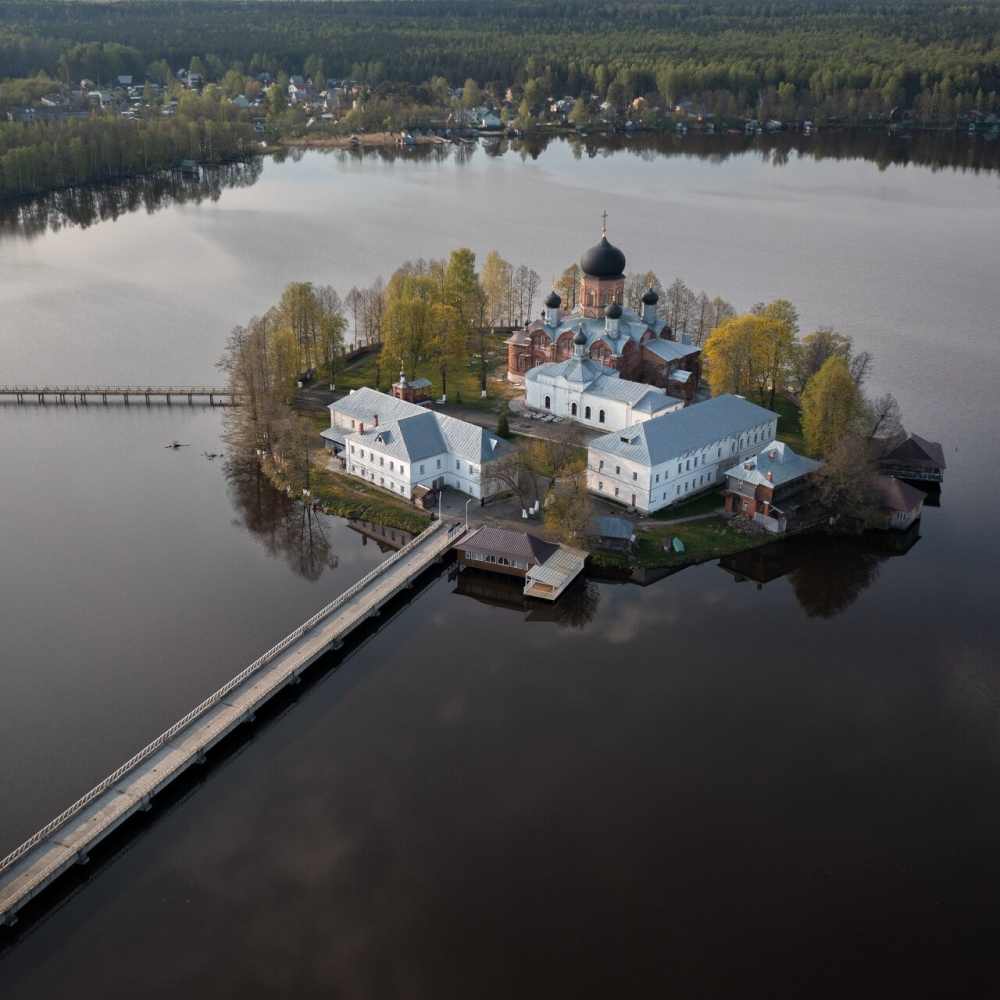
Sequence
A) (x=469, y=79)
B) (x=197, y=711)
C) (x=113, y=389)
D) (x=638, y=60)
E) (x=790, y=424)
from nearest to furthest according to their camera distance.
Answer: (x=197, y=711)
(x=790, y=424)
(x=113, y=389)
(x=469, y=79)
(x=638, y=60)

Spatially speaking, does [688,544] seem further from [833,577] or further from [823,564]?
[833,577]

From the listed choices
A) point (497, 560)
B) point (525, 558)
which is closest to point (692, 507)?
point (525, 558)

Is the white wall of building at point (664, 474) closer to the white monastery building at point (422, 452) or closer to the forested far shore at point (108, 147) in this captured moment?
the white monastery building at point (422, 452)

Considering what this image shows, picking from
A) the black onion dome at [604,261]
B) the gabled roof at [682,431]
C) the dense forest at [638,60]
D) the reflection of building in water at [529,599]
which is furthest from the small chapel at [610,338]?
the dense forest at [638,60]

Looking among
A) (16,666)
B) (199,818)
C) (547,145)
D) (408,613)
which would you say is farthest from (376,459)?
(547,145)

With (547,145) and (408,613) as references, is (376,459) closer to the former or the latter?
(408,613)

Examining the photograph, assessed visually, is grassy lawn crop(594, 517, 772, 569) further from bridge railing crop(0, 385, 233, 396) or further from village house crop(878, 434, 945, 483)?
bridge railing crop(0, 385, 233, 396)
